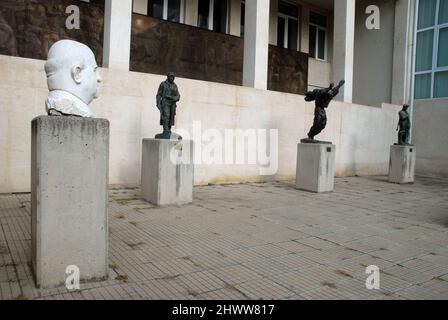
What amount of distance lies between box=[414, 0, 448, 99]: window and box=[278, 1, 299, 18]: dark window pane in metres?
4.96

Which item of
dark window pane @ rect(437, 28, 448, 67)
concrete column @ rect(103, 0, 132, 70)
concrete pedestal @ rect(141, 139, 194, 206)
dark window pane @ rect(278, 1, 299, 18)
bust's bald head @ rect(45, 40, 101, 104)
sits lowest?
concrete pedestal @ rect(141, 139, 194, 206)

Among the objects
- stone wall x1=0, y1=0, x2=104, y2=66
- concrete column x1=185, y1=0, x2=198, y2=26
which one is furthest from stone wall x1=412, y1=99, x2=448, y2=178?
stone wall x1=0, y1=0, x2=104, y2=66

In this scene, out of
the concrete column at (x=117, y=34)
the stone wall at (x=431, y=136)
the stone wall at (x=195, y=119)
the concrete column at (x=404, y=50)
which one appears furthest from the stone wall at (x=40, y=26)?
the stone wall at (x=431, y=136)

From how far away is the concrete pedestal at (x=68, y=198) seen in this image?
123 inches

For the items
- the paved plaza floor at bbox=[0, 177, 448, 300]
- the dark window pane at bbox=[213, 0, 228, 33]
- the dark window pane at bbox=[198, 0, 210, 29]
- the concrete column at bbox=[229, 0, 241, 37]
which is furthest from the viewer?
the concrete column at bbox=[229, 0, 241, 37]

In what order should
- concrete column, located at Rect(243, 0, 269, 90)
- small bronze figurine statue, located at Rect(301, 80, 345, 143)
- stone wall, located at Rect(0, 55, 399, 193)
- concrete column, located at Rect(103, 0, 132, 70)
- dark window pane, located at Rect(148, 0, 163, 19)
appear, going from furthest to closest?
dark window pane, located at Rect(148, 0, 163, 19) < concrete column, located at Rect(243, 0, 269, 90) < small bronze figurine statue, located at Rect(301, 80, 345, 143) < concrete column, located at Rect(103, 0, 132, 70) < stone wall, located at Rect(0, 55, 399, 193)

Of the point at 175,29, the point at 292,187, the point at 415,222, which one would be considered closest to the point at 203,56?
the point at 175,29

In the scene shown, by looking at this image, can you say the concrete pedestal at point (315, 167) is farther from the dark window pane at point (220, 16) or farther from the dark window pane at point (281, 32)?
the dark window pane at point (281, 32)

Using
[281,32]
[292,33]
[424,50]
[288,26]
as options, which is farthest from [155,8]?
[424,50]

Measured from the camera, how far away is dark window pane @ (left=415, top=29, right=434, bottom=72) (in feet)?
50.0

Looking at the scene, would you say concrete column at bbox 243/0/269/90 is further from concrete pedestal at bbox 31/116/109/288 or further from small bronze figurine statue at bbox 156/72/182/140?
concrete pedestal at bbox 31/116/109/288

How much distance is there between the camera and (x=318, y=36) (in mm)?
18406

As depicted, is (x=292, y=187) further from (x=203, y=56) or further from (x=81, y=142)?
(x=81, y=142)
